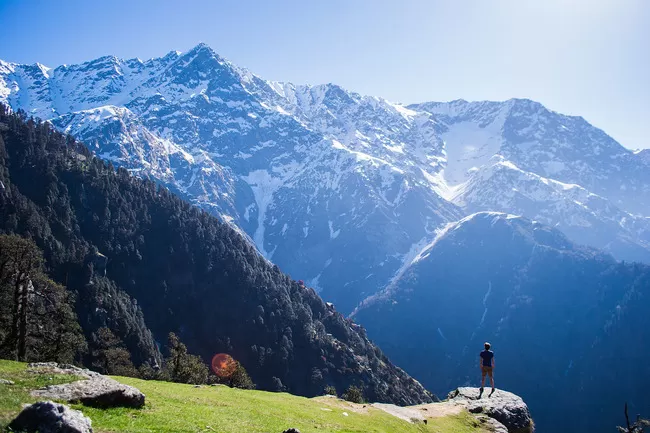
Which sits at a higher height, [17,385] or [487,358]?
[487,358]

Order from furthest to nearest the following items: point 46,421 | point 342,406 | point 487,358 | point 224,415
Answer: point 487,358
point 342,406
point 224,415
point 46,421

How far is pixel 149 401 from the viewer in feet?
104

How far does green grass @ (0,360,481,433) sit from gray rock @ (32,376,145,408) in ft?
2.77

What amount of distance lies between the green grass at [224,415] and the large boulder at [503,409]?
4.21m

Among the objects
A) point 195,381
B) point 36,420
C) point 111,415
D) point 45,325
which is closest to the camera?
point 36,420

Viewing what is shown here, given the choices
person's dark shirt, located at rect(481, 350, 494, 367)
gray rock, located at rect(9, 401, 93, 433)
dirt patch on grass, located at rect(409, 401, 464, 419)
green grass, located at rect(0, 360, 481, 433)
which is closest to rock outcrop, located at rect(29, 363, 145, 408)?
green grass, located at rect(0, 360, 481, 433)

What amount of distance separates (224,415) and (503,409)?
35.7 m

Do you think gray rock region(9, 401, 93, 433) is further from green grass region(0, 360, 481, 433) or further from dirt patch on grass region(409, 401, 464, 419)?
dirt patch on grass region(409, 401, 464, 419)

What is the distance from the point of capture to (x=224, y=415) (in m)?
32.6

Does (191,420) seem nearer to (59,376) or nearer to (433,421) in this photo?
(59,376)

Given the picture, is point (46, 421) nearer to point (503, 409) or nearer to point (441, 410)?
point (441, 410)

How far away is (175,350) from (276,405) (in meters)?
80.0

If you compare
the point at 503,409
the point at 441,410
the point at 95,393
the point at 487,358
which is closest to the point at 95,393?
the point at 95,393

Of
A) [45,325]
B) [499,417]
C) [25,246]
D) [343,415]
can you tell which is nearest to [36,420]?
[343,415]
